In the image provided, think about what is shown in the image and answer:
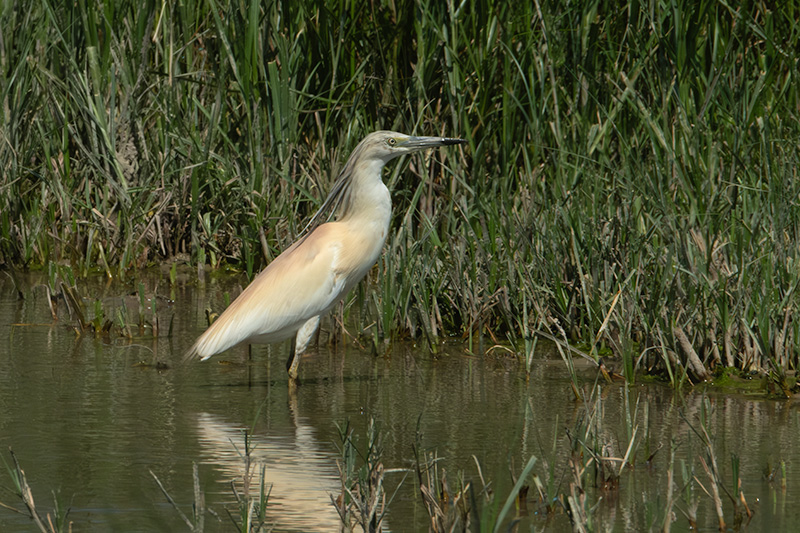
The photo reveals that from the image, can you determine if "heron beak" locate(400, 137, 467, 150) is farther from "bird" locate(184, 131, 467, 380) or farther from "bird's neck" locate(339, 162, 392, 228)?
"bird's neck" locate(339, 162, 392, 228)

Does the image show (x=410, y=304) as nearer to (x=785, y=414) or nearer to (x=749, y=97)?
(x=785, y=414)

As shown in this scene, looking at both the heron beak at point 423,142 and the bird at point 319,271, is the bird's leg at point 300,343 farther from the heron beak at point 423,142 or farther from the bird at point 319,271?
the heron beak at point 423,142

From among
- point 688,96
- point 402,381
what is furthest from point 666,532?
point 688,96

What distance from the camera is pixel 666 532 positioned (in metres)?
3.10

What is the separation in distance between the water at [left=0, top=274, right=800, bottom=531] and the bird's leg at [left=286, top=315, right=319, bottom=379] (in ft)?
0.29

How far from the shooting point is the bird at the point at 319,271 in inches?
213

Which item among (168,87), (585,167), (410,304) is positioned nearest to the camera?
(410,304)

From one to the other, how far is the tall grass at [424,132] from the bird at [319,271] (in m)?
0.30

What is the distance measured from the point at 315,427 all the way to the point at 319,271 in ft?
3.31

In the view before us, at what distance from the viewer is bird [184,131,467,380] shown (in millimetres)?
5422

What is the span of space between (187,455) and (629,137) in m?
3.75

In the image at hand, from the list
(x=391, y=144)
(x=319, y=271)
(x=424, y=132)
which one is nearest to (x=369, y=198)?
(x=391, y=144)

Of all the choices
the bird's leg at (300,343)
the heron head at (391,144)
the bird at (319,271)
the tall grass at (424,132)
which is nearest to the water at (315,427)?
the bird's leg at (300,343)

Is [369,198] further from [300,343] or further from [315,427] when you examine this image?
[315,427]
